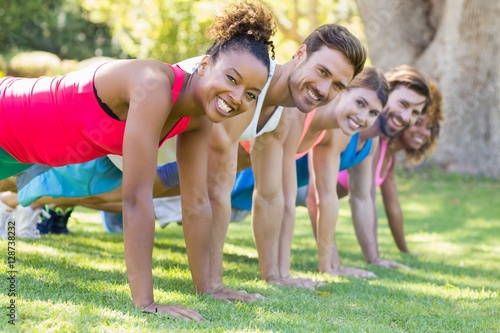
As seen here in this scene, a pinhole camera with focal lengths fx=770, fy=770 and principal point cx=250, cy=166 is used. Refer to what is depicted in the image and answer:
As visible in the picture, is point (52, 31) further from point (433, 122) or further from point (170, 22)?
point (433, 122)

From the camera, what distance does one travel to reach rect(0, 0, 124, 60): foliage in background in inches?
813

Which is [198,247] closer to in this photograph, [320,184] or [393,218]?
[320,184]

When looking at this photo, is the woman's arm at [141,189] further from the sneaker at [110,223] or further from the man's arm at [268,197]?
the sneaker at [110,223]

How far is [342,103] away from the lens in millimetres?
5562

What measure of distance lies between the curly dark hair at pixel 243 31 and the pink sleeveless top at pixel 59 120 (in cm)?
27

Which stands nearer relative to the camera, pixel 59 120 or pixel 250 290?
pixel 59 120

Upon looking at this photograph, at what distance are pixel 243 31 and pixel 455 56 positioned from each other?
10.8 metres

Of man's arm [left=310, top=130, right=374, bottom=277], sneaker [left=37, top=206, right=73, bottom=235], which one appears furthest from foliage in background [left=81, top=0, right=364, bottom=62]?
man's arm [left=310, top=130, right=374, bottom=277]

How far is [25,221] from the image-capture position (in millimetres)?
5996

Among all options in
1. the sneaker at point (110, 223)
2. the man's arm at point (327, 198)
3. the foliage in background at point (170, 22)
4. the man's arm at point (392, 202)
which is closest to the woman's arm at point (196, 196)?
the man's arm at point (327, 198)

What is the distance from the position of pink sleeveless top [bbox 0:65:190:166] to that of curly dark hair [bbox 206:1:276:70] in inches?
10.7

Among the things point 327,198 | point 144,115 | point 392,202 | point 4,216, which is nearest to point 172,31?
point 392,202

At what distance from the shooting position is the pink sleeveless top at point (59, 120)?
379 cm

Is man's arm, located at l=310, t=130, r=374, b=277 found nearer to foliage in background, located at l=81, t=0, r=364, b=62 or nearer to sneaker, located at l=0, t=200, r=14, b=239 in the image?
sneaker, located at l=0, t=200, r=14, b=239
